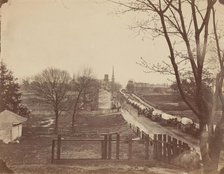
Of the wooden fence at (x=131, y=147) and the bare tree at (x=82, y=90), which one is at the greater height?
the bare tree at (x=82, y=90)

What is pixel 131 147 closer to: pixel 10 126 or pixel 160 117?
pixel 160 117

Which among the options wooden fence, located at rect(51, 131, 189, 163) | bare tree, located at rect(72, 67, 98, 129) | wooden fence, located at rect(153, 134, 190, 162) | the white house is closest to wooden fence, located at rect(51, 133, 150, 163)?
wooden fence, located at rect(51, 131, 189, 163)

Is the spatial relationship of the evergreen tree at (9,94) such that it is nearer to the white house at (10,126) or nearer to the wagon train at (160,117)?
the white house at (10,126)

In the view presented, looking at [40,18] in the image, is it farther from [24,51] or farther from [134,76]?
Answer: [134,76]

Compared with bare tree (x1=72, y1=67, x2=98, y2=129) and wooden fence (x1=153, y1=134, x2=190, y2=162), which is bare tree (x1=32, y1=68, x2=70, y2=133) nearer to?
bare tree (x1=72, y1=67, x2=98, y2=129)

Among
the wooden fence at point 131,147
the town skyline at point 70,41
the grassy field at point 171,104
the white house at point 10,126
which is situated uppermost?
the town skyline at point 70,41

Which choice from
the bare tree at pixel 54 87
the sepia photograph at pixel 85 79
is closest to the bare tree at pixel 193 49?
the sepia photograph at pixel 85 79

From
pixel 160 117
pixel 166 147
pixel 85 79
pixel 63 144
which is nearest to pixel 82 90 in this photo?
pixel 85 79
